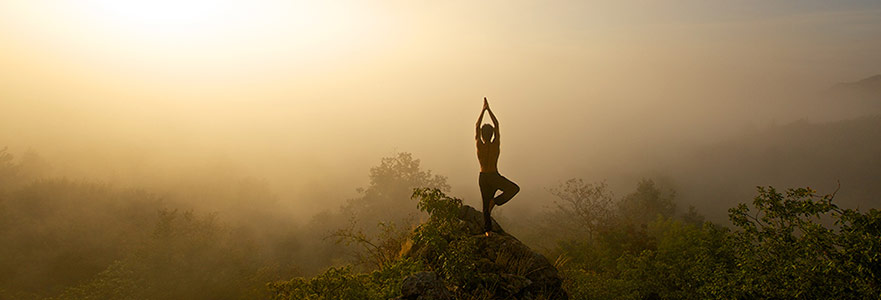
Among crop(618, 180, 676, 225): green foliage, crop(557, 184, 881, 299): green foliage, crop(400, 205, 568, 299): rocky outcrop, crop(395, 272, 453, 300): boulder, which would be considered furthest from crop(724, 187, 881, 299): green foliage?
crop(618, 180, 676, 225): green foliage

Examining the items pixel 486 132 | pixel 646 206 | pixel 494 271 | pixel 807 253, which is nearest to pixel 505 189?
pixel 486 132

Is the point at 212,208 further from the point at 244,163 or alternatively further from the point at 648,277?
the point at 648,277

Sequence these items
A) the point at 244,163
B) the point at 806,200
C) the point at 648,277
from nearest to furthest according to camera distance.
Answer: the point at 806,200 < the point at 648,277 < the point at 244,163

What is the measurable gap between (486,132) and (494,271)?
11.6ft

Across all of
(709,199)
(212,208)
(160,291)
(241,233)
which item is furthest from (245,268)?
(709,199)

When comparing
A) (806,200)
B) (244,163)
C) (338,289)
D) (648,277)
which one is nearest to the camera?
(338,289)

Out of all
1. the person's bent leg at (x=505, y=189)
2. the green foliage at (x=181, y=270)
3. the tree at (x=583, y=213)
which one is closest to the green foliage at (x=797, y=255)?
the person's bent leg at (x=505, y=189)

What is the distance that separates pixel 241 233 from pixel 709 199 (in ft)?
390

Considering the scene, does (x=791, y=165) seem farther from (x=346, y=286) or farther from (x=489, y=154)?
(x=346, y=286)

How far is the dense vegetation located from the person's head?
1.90 m

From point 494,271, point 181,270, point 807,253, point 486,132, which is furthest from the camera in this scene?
point 181,270

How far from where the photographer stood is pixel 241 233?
50.5 m

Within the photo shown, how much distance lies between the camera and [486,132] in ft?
33.3

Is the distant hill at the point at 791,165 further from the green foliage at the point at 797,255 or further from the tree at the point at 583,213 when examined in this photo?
the green foliage at the point at 797,255
